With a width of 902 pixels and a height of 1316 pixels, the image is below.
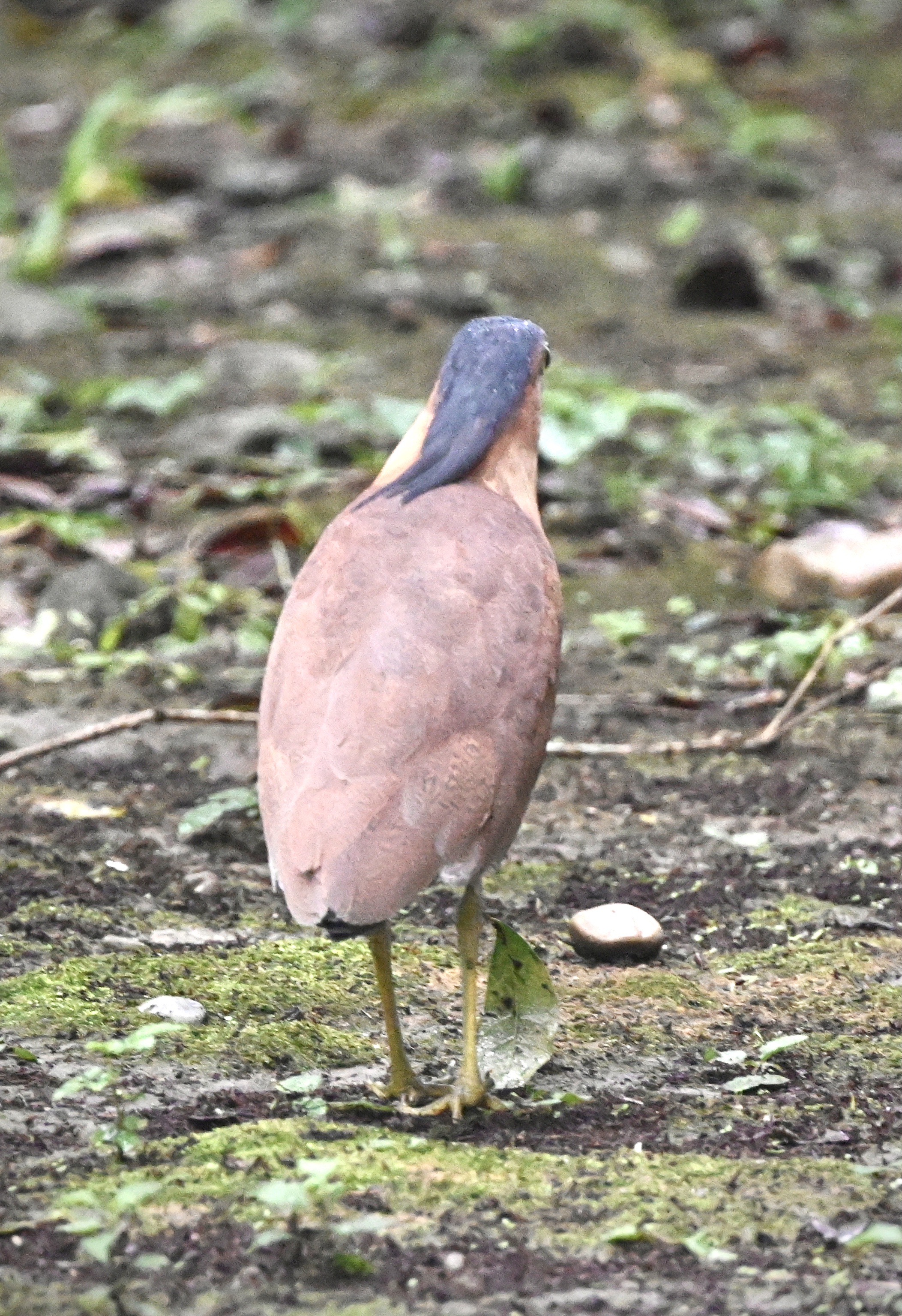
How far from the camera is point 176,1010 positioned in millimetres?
3588

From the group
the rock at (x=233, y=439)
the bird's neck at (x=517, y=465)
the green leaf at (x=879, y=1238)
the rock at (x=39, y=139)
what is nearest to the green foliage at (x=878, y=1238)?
the green leaf at (x=879, y=1238)

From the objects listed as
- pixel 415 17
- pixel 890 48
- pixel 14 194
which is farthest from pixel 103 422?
pixel 890 48

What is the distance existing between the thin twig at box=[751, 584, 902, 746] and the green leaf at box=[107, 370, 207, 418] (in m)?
3.22

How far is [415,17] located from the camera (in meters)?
13.8

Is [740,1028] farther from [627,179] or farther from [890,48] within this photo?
[890,48]

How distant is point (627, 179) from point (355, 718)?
8.78 meters

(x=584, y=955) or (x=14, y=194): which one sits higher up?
(x=584, y=955)

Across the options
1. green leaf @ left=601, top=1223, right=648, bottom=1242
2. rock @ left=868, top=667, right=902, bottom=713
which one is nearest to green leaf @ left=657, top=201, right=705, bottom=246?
rock @ left=868, top=667, right=902, bottom=713

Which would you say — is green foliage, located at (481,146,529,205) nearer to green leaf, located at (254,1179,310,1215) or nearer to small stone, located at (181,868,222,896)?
small stone, located at (181,868,222,896)

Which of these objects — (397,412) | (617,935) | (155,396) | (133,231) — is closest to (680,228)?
(133,231)

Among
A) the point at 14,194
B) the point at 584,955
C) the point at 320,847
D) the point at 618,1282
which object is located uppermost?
the point at 320,847

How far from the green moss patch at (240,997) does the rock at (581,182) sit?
25.8 ft

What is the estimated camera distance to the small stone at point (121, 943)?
3.96 m

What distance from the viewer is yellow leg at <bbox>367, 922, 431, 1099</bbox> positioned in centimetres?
333
